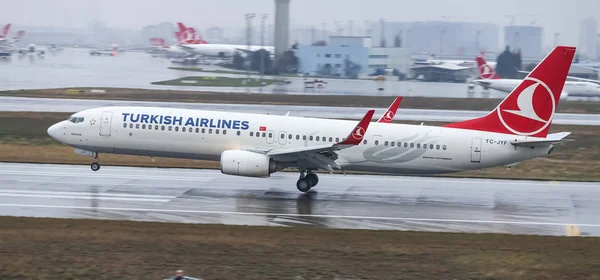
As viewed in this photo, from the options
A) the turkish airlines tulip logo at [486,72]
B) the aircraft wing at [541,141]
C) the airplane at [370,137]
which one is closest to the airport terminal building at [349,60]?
the turkish airlines tulip logo at [486,72]

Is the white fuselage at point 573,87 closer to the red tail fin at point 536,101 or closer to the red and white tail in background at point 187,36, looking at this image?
the red tail fin at point 536,101

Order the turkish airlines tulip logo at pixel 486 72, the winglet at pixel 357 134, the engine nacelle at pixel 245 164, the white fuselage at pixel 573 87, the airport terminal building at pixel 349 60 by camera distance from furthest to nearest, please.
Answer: the airport terminal building at pixel 349 60 → the turkish airlines tulip logo at pixel 486 72 → the white fuselage at pixel 573 87 → the engine nacelle at pixel 245 164 → the winglet at pixel 357 134

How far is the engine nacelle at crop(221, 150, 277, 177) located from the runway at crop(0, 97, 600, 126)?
99.1 ft

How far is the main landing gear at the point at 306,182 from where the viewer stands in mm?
34812

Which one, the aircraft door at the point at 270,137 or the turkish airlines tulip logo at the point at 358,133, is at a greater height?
the turkish airlines tulip logo at the point at 358,133

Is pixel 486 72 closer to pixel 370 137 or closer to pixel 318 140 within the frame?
pixel 370 137

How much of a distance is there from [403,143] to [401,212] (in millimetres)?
5103

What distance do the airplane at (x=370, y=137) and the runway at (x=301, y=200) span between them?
1385 mm

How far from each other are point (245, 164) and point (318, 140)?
3.69 meters

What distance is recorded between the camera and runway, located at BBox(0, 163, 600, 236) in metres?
28.5

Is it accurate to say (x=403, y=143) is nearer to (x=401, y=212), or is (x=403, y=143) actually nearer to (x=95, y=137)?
(x=401, y=212)

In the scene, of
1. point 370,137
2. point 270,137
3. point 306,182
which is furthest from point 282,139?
point 370,137

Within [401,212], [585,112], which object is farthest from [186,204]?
[585,112]

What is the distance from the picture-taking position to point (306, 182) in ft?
114
